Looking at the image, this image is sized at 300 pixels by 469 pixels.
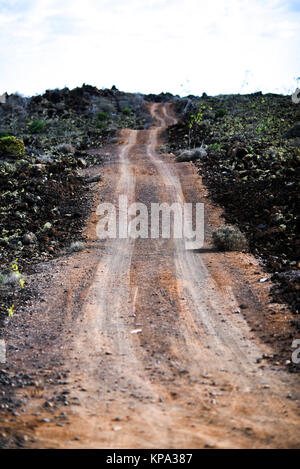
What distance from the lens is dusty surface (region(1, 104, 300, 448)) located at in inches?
219

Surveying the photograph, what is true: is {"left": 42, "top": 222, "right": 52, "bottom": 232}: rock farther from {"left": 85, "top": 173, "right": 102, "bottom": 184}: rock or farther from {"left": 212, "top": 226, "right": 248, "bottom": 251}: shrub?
{"left": 85, "top": 173, "right": 102, "bottom": 184}: rock

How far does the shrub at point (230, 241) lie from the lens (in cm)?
1295

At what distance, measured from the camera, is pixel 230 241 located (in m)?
13.0

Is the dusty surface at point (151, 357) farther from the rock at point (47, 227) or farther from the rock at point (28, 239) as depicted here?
the rock at point (47, 227)

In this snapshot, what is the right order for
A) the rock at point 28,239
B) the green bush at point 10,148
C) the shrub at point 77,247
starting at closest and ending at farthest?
1. the shrub at point 77,247
2. the rock at point 28,239
3. the green bush at point 10,148

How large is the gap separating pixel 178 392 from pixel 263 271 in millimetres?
5521

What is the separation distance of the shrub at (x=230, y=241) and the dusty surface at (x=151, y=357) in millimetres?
338

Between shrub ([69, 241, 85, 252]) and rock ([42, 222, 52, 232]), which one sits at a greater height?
rock ([42, 222, 52, 232])

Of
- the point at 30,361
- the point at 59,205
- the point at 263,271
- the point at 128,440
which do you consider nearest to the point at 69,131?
the point at 59,205

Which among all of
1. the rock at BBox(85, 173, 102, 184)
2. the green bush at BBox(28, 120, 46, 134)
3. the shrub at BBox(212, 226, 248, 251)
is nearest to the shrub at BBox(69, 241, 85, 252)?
the shrub at BBox(212, 226, 248, 251)

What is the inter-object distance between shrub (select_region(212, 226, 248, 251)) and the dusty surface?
13.3 inches

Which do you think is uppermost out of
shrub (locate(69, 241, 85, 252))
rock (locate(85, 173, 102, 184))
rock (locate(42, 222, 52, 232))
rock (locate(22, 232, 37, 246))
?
rock (locate(85, 173, 102, 184))

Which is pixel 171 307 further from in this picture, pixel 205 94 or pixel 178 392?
pixel 205 94

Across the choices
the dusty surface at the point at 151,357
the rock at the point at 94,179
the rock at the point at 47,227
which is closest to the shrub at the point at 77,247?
the dusty surface at the point at 151,357
